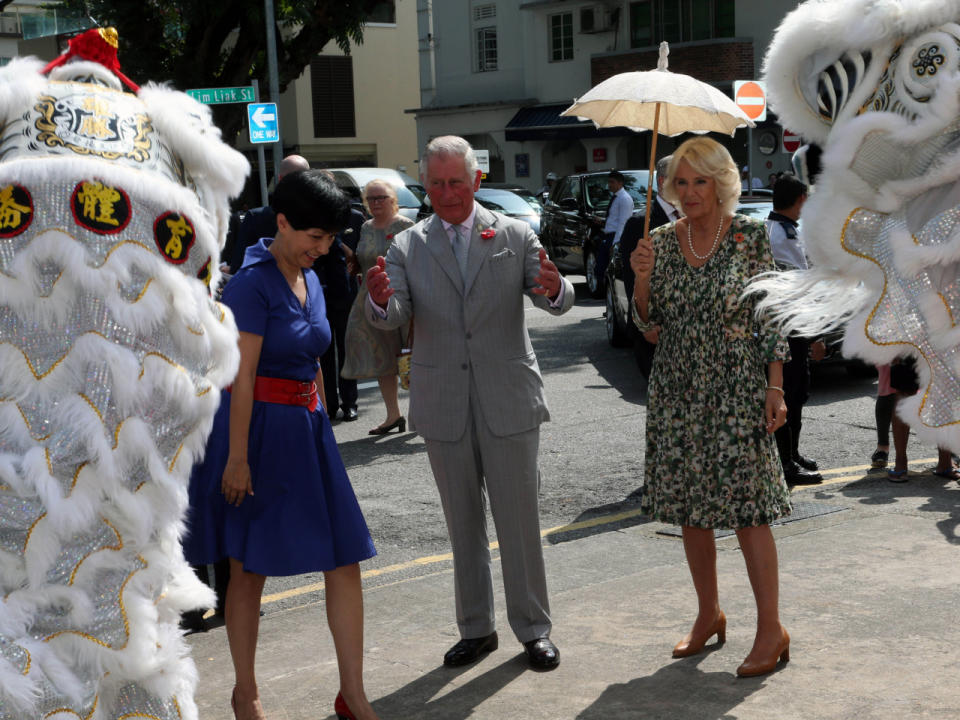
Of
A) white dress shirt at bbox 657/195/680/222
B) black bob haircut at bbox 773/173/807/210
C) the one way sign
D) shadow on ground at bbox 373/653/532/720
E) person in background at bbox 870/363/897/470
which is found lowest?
shadow on ground at bbox 373/653/532/720

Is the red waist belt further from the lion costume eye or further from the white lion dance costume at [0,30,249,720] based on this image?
the lion costume eye

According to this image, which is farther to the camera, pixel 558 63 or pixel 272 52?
pixel 558 63

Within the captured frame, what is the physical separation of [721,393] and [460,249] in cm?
118

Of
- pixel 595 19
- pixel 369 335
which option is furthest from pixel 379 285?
pixel 595 19

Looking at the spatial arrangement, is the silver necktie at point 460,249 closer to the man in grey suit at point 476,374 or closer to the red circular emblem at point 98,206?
the man in grey suit at point 476,374

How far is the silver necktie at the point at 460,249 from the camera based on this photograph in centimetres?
493

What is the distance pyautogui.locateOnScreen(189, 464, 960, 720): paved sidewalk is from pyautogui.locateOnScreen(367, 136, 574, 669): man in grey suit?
0.25 metres

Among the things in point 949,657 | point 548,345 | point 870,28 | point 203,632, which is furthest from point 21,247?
point 548,345

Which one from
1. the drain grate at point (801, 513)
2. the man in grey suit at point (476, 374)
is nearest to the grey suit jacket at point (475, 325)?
the man in grey suit at point (476, 374)

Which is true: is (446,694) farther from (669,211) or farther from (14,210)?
(669,211)

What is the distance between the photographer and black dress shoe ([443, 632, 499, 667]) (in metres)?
4.91

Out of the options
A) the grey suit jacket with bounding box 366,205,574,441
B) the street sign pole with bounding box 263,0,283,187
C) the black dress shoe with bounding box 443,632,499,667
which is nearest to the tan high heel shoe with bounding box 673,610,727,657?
the black dress shoe with bounding box 443,632,499,667

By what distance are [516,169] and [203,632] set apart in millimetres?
34294

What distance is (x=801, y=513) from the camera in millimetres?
6938
